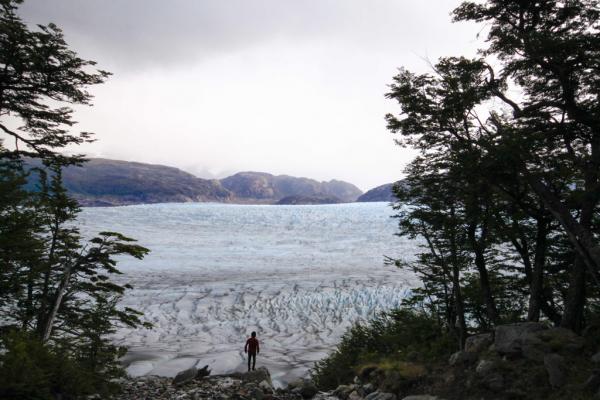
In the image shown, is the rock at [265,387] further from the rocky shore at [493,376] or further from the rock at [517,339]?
the rock at [517,339]

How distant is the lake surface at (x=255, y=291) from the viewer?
73.3 ft

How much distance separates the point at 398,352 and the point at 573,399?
8.33m

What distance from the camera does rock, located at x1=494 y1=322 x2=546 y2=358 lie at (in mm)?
8289

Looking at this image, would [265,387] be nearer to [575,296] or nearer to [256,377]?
[256,377]

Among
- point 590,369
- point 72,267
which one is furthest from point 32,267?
point 590,369

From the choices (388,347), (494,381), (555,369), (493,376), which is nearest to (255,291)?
(388,347)

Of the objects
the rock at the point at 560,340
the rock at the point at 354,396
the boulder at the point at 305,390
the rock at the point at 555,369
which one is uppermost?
the rock at the point at 560,340

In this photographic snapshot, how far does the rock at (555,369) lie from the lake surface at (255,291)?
12736 mm

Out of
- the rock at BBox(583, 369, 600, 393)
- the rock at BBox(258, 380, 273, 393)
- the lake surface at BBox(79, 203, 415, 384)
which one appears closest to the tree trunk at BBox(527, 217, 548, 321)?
the rock at BBox(583, 369, 600, 393)

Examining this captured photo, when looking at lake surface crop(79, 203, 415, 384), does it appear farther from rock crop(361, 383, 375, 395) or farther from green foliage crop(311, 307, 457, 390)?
rock crop(361, 383, 375, 395)

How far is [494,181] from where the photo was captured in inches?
392

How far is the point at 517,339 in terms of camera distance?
8.55 metres

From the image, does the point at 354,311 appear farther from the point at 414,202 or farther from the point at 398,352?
the point at 414,202

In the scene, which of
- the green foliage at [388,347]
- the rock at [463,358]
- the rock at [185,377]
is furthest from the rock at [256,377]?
the rock at [463,358]
